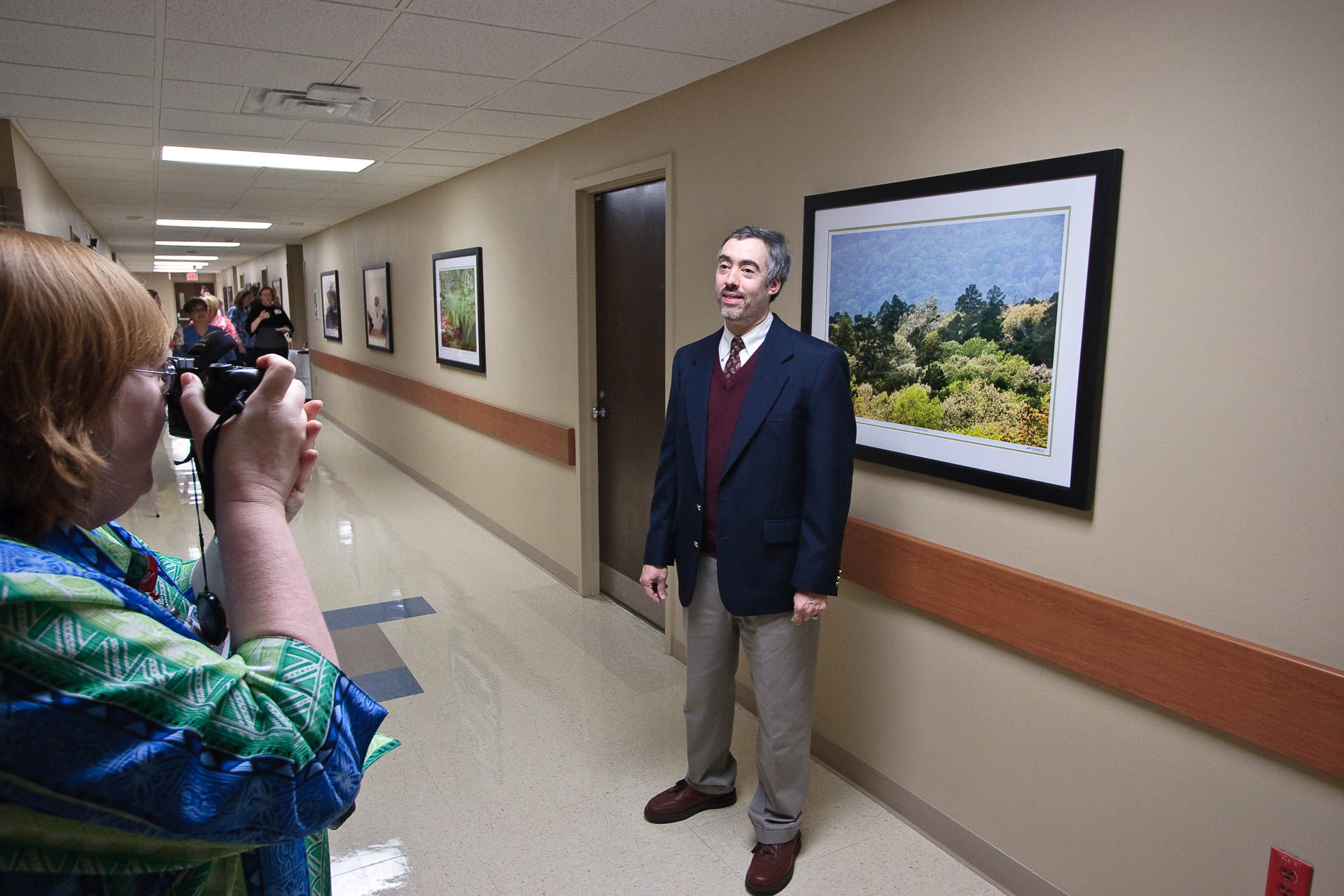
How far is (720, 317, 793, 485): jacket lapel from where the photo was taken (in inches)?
91.8

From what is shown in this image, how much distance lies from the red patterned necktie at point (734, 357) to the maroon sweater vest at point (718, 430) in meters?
0.01

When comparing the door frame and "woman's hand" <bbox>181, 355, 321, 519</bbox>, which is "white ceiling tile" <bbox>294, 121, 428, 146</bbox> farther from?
"woman's hand" <bbox>181, 355, 321, 519</bbox>

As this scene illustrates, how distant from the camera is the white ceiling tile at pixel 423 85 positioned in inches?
129

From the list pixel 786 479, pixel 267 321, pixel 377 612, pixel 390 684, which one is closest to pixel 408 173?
pixel 377 612

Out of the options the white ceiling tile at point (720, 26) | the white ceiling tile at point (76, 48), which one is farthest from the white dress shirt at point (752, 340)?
the white ceiling tile at point (76, 48)

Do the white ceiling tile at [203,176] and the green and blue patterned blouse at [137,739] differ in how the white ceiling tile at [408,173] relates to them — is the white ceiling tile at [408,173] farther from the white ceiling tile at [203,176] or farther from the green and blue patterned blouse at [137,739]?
the green and blue patterned blouse at [137,739]

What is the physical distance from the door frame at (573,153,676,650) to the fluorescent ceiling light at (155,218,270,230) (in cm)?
618

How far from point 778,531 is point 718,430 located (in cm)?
35

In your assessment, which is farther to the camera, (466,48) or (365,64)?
(365,64)

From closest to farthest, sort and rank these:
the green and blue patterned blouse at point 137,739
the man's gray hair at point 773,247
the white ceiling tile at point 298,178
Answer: the green and blue patterned blouse at point 137,739 < the man's gray hair at point 773,247 < the white ceiling tile at point 298,178

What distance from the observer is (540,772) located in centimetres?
297

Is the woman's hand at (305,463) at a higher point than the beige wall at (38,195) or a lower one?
lower

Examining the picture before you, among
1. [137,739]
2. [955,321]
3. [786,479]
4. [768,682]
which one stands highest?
[955,321]

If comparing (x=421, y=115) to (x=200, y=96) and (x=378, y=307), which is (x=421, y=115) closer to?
(x=200, y=96)
